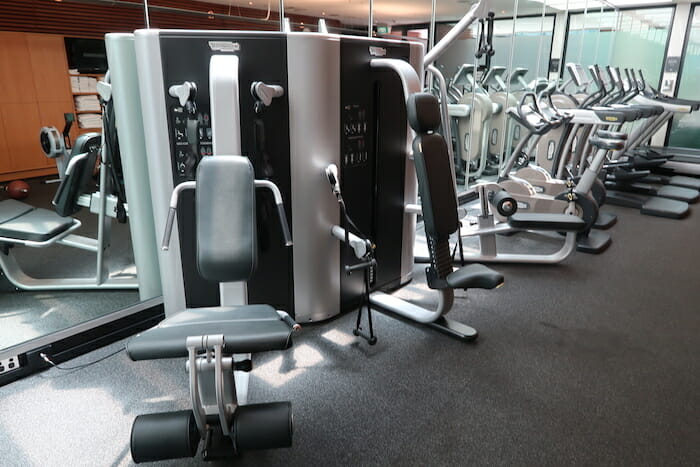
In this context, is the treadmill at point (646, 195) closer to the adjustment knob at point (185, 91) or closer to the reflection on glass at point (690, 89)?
the reflection on glass at point (690, 89)

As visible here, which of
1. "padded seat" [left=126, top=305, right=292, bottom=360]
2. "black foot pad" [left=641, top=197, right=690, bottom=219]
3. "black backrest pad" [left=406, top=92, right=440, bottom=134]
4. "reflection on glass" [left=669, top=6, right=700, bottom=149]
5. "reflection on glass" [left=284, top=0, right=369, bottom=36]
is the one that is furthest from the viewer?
"reflection on glass" [left=669, top=6, right=700, bottom=149]

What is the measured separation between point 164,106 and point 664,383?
2804 mm

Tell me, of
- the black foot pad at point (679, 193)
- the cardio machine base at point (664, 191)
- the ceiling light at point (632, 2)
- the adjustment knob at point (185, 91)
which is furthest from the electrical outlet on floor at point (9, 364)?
the ceiling light at point (632, 2)

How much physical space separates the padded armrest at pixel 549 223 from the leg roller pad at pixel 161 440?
9.07 ft

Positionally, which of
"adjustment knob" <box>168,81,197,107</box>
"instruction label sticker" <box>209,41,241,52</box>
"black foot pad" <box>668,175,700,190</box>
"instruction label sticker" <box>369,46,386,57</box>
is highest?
"instruction label sticker" <box>369,46,386,57</box>

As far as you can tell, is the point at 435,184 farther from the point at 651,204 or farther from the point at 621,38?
the point at 621,38

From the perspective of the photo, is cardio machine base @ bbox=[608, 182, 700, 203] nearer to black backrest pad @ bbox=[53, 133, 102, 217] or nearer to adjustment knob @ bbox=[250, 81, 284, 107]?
adjustment knob @ bbox=[250, 81, 284, 107]

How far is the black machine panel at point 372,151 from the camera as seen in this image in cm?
268

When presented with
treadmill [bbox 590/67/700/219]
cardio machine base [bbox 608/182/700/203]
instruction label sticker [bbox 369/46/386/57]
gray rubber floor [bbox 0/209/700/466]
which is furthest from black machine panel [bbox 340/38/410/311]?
cardio machine base [bbox 608/182/700/203]

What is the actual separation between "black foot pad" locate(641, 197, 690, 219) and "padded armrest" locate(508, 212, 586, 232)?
2.41 meters

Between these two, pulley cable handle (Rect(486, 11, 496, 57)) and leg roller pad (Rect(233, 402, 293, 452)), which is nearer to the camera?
leg roller pad (Rect(233, 402, 293, 452))

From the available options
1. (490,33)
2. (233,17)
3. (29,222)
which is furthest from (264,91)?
(29,222)

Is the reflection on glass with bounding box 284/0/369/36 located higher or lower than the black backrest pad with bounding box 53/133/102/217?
higher

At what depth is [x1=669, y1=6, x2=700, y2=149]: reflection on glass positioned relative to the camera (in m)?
8.12
